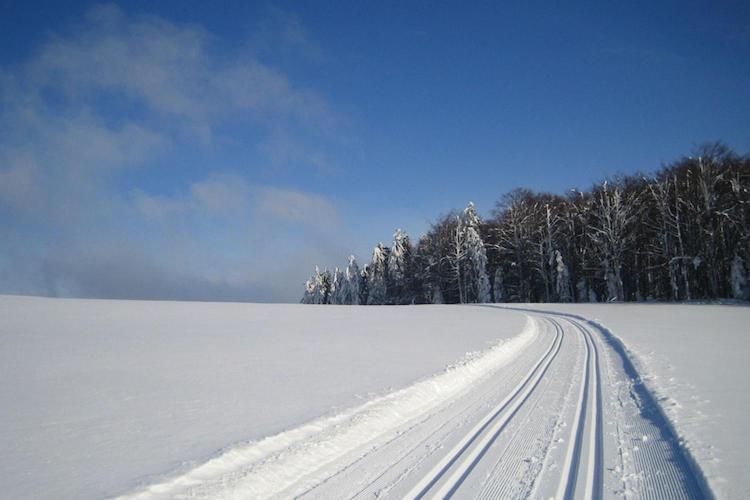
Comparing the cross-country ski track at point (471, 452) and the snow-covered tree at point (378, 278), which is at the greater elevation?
the snow-covered tree at point (378, 278)

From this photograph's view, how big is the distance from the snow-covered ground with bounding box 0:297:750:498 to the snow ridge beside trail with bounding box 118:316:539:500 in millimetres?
22

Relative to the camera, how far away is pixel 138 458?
182 inches

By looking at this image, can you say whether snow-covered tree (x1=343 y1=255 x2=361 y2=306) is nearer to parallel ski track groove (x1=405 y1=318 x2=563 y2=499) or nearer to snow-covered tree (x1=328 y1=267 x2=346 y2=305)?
snow-covered tree (x1=328 y1=267 x2=346 y2=305)

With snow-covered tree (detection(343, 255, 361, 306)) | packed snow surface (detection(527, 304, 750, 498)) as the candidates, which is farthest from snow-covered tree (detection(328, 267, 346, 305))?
packed snow surface (detection(527, 304, 750, 498))

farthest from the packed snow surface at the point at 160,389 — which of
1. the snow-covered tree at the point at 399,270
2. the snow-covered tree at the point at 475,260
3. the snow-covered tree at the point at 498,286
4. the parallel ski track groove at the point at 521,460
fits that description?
the snow-covered tree at the point at 399,270

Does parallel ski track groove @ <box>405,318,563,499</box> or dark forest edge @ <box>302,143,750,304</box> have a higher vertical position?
dark forest edge @ <box>302,143,750,304</box>

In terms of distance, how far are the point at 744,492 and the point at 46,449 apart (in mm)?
7575

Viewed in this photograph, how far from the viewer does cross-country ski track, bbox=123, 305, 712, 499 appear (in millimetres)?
4074

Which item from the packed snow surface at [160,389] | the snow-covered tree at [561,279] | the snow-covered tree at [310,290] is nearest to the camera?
the packed snow surface at [160,389]

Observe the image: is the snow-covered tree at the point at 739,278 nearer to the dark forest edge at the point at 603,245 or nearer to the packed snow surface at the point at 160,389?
the dark forest edge at the point at 603,245

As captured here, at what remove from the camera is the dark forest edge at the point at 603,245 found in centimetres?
3466

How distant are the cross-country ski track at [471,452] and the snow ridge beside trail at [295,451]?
15mm

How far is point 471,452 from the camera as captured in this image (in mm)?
5000

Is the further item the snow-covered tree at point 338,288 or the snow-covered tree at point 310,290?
the snow-covered tree at point 310,290
